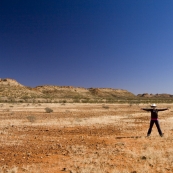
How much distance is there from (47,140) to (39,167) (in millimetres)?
5005

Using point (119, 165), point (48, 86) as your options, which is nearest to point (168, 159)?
point (119, 165)

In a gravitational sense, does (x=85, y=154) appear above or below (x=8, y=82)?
below

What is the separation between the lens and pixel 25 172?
26.5ft

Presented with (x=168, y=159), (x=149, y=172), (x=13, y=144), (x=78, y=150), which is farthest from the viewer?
(x=13, y=144)

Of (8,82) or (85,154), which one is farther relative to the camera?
(8,82)

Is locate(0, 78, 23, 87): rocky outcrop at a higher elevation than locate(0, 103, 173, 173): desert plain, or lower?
higher

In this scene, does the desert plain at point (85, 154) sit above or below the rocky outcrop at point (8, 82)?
below

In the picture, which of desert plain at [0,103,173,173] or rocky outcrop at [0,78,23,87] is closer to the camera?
desert plain at [0,103,173,173]

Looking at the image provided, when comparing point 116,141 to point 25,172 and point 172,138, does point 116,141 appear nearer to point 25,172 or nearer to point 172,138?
point 172,138

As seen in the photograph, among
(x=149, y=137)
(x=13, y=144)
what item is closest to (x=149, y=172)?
(x=149, y=137)

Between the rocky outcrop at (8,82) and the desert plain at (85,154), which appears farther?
the rocky outcrop at (8,82)

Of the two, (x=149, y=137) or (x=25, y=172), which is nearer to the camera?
(x=25, y=172)

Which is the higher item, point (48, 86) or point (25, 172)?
point (48, 86)

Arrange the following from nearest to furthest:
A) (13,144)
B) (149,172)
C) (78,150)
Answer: (149,172) → (78,150) → (13,144)
